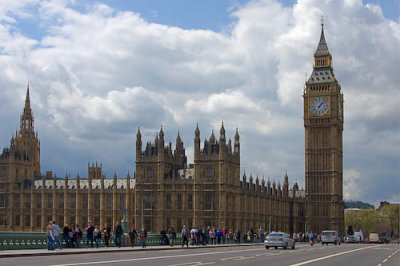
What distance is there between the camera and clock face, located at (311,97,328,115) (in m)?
137

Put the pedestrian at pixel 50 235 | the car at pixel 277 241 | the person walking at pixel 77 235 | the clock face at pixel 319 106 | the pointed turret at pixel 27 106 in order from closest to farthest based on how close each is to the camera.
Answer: the pedestrian at pixel 50 235
the person walking at pixel 77 235
the car at pixel 277 241
the clock face at pixel 319 106
the pointed turret at pixel 27 106

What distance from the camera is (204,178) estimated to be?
104 metres

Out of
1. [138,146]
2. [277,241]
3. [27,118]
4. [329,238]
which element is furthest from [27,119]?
[277,241]

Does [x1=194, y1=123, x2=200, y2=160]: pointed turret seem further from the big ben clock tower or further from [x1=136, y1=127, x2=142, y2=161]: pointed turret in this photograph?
the big ben clock tower

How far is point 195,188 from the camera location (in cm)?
10356

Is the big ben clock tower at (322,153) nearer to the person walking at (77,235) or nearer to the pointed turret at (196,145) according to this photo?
the pointed turret at (196,145)

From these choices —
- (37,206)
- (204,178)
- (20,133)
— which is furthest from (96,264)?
(20,133)

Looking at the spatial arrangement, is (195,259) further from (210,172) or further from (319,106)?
(319,106)

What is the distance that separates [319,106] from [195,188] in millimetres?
42834

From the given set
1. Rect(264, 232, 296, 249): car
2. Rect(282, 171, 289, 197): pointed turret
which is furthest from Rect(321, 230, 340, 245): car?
Rect(282, 171, 289, 197): pointed turret

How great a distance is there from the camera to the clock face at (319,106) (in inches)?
5384

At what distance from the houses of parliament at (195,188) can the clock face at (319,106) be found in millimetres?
186

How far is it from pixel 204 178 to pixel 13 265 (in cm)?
7610

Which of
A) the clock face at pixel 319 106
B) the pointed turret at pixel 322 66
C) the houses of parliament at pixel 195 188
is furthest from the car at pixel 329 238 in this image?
the pointed turret at pixel 322 66
